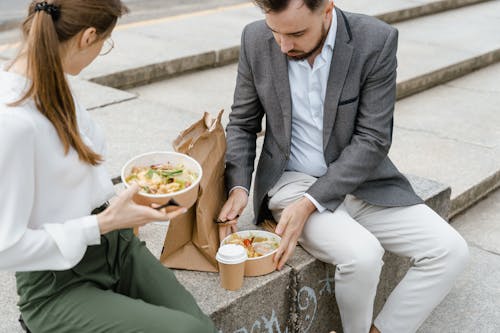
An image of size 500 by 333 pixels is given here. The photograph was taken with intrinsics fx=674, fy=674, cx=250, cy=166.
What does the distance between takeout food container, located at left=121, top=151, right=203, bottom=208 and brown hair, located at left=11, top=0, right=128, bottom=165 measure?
22 centimetres

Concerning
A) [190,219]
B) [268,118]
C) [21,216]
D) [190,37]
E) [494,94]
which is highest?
[21,216]

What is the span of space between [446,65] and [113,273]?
4.73 m

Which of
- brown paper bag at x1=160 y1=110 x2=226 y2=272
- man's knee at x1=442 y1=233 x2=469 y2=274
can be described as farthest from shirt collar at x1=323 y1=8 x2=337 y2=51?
man's knee at x1=442 y1=233 x2=469 y2=274

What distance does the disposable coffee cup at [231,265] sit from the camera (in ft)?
7.85

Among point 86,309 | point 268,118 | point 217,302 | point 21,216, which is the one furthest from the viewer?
point 268,118

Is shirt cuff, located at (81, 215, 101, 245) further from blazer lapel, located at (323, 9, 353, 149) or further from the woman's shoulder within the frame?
blazer lapel, located at (323, 9, 353, 149)

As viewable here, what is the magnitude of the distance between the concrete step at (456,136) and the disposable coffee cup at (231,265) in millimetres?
1909

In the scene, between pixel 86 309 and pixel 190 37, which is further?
pixel 190 37

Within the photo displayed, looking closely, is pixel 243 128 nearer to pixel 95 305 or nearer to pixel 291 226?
pixel 291 226

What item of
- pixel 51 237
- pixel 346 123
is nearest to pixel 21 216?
pixel 51 237

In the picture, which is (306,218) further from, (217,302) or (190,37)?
(190,37)

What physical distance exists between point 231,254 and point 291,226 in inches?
12.0

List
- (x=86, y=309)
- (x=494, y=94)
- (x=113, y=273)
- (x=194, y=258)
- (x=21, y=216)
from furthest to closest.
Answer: (x=494, y=94) → (x=194, y=258) → (x=113, y=273) → (x=86, y=309) → (x=21, y=216)

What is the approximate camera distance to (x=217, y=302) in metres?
2.39
